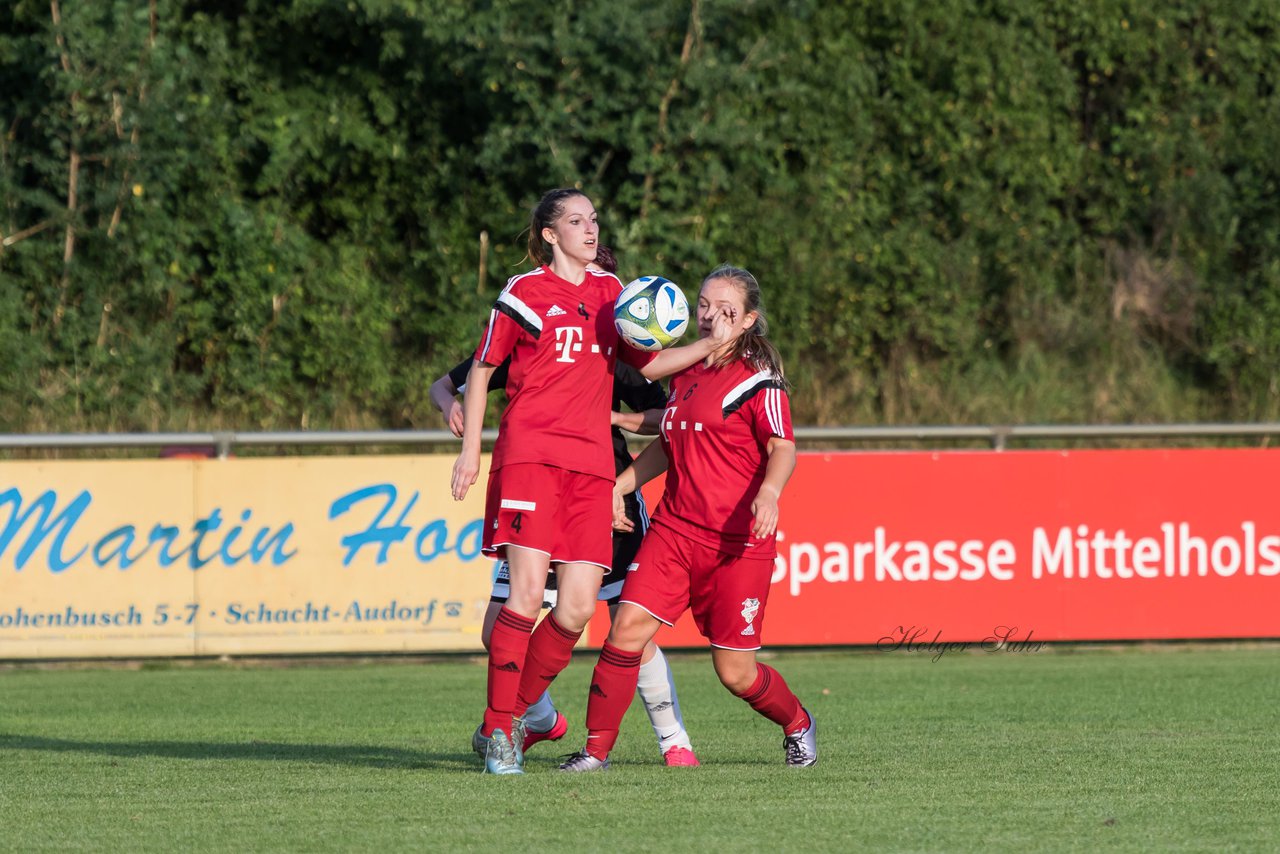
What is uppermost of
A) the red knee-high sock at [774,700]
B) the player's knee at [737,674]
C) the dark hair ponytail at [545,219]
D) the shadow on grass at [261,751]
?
the dark hair ponytail at [545,219]

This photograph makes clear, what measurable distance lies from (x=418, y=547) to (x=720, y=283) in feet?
17.0

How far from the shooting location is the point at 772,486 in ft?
18.4

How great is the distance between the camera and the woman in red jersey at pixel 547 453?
571 centimetres

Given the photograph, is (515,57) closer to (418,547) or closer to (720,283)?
(418,547)

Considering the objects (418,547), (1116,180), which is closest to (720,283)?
(418,547)

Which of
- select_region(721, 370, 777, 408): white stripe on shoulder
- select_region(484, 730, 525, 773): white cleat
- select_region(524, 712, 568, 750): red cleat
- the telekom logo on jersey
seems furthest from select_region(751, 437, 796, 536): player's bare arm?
select_region(524, 712, 568, 750): red cleat

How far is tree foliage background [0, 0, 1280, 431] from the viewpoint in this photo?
52.6 ft

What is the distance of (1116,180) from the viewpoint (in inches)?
755

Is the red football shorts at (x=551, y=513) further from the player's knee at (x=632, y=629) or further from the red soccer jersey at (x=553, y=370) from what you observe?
the player's knee at (x=632, y=629)

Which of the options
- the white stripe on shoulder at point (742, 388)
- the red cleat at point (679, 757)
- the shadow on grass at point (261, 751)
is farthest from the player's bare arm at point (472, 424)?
the red cleat at point (679, 757)

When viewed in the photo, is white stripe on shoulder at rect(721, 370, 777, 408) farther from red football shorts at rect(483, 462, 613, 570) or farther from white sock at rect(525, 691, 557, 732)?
white sock at rect(525, 691, 557, 732)

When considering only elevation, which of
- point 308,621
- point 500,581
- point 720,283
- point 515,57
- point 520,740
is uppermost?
point 515,57

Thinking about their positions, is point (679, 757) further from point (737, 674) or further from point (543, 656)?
point (543, 656)

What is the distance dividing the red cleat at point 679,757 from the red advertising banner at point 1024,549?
180 inches
